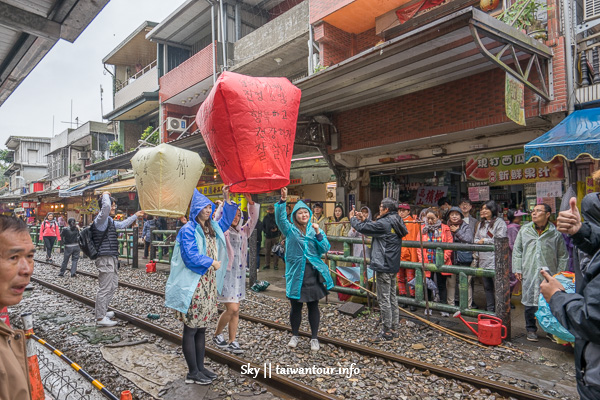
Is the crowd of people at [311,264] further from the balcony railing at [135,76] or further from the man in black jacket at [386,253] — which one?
the balcony railing at [135,76]

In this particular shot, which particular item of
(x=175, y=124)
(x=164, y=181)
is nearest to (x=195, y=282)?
(x=164, y=181)

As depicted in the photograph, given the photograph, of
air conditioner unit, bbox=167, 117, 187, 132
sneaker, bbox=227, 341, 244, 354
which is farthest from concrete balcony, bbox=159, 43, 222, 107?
sneaker, bbox=227, 341, 244, 354

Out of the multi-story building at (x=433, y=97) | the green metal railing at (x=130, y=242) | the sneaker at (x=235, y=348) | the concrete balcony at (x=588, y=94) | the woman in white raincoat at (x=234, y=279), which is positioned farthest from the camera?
the green metal railing at (x=130, y=242)

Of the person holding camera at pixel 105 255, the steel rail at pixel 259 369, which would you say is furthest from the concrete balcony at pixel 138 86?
the steel rail at pixel 259 369

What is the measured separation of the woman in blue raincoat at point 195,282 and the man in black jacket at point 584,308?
2854 millimetres

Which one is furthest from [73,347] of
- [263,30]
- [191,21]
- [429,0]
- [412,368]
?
[191,21]

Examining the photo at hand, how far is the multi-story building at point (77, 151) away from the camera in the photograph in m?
24.0

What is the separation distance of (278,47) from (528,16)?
7.03 meters

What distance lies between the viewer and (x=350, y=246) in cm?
687

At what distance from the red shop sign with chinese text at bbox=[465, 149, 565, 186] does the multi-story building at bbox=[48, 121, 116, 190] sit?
21.2 meters

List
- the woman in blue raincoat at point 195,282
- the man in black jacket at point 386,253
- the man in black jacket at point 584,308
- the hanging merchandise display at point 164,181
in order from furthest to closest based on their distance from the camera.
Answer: the man in black jacket at point 386,253 < the hanging merchandise display at point 164,181 < the woman in blue raincoat at point 195,282 < the man in black jacket at point 584,308

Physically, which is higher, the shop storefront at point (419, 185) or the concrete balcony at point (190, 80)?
the concrete balcony at point (190, 80)

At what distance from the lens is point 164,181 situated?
196 inches

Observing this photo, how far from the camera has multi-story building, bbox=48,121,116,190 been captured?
24.0 m
